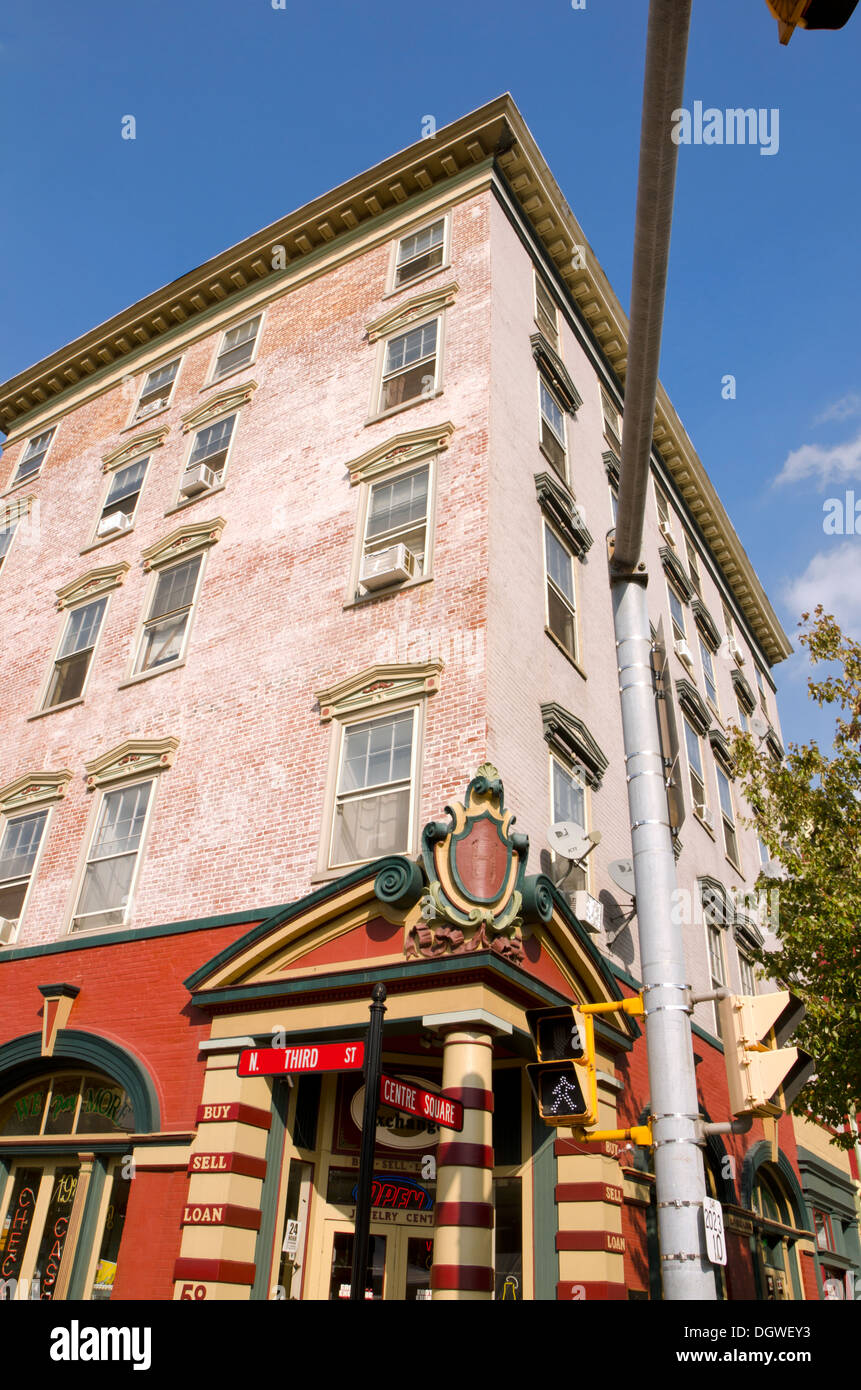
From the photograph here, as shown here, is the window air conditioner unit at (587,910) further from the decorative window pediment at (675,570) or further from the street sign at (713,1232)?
the decorative window pediment at (675,570)

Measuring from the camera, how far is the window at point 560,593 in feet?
51.0

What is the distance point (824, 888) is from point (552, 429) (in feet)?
29.9

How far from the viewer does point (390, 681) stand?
13133 millimetres

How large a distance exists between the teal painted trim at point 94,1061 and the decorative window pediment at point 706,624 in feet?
58.1

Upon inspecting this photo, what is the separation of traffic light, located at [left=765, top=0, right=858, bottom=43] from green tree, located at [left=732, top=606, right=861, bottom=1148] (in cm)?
1239

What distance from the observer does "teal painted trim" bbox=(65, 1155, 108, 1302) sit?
38.9 ft

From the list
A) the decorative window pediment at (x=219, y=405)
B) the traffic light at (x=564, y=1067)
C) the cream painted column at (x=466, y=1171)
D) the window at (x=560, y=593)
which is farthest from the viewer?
the decorative window pediment at (x=219, y=405)

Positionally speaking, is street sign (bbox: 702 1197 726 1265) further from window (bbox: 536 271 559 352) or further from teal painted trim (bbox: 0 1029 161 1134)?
window (bbox: 536 271 559 352)

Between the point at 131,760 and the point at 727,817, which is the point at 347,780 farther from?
the point at 727,817

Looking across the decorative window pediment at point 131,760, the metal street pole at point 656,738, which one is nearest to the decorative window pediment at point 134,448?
the decorative window pediment at point 131,760

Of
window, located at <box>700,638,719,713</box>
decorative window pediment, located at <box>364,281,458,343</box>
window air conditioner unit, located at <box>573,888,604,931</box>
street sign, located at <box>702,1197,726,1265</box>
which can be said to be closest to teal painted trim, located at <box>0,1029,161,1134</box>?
window air conditioner unit, located at <box>573,888,604,931</box>
